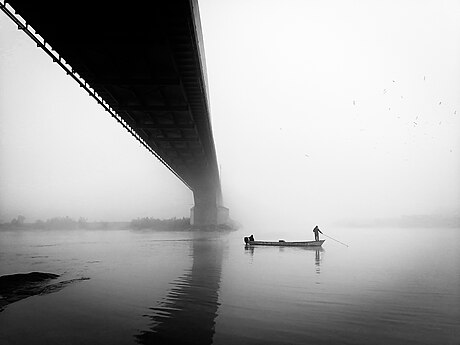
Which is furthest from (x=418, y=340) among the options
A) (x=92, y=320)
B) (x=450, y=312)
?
(x=92, y=320)

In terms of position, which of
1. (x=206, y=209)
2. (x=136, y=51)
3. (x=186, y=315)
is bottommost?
(x=186, y=315)

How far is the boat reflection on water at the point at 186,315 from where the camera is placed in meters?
7.11

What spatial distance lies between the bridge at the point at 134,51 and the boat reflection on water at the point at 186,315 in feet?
32.8

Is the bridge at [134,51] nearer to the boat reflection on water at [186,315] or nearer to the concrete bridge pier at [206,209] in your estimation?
the boat reflection on water at [186,315]

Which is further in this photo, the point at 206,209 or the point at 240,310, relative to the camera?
the point at 206,209

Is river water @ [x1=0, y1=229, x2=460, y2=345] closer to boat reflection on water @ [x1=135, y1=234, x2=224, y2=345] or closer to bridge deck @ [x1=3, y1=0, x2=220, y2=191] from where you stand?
boat reflection on water @ [x1=135, y1=234, x2=224, y2=345]

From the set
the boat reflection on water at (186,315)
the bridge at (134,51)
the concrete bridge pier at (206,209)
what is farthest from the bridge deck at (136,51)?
the concrete bridge pier at (206,209)

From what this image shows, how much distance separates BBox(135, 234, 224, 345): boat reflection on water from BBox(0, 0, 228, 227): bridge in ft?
32.8

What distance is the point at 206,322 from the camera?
8.26 meters

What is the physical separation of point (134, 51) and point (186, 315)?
12.4m

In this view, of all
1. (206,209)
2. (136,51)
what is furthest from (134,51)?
(206,209)

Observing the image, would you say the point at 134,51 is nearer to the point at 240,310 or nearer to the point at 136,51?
the point at 136,51

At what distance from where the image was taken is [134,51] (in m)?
16.2

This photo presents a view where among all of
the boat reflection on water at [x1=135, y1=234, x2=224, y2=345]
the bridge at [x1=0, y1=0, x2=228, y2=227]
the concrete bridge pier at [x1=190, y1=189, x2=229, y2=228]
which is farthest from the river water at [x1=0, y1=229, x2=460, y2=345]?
the concrete bridge pier at [x1=190, y1=189, x2=229, y2=228]
